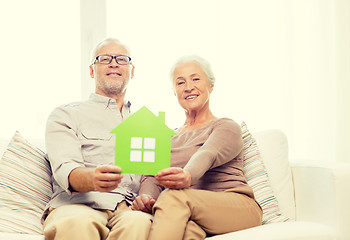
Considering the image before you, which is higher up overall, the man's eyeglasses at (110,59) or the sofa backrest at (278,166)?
the man's eyeglasses at (110,59)

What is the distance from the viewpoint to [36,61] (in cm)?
275

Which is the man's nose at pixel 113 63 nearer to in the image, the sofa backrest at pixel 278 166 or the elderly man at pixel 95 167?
the elderly man at pixel 95 167

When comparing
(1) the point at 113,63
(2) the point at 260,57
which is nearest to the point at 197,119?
(1) the point at 113,63

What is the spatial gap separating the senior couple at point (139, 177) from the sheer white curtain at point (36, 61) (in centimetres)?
93

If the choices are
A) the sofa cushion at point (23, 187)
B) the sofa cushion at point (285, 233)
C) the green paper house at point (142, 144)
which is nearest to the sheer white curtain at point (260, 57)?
the sofa cushion at point (23, 187)

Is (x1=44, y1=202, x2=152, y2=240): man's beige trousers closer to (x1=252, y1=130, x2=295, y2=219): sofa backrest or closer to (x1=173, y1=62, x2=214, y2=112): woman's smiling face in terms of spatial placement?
(x1=173, y1=62, x2=214, y2=112): woman's smiling face

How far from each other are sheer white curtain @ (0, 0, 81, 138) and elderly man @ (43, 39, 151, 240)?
2.93 ft

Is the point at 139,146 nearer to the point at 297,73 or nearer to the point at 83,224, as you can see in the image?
the point at 83,224

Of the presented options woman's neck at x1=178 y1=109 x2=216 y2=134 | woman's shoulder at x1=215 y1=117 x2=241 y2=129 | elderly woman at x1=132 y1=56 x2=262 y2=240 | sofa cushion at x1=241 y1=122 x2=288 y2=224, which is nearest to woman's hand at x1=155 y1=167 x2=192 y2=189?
elderly woman at x1=132 y1=56 x2=262 y2=240

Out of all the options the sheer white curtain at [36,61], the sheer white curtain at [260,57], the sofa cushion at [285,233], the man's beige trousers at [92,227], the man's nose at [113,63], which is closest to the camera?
the man's beige trousers at [92,227]

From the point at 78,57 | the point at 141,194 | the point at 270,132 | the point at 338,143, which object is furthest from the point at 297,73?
the point at 141,194

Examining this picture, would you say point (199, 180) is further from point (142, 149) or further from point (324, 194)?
point (324, 194)

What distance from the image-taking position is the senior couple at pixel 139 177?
1.27 metres

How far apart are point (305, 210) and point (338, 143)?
53.8 inches
